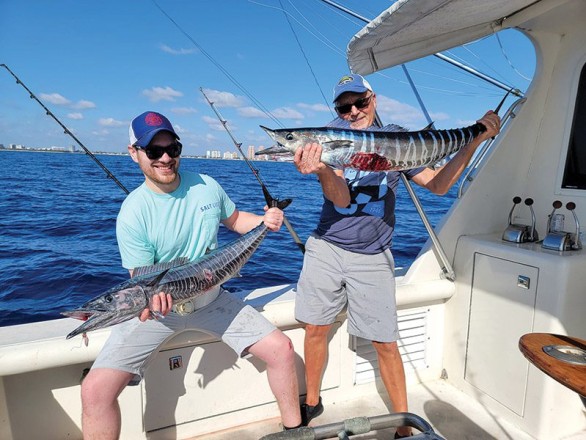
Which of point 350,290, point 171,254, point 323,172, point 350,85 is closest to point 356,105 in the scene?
point 350,85

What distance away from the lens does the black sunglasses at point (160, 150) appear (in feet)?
7.62

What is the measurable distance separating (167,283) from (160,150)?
0.78 metres

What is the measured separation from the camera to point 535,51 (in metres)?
3.28

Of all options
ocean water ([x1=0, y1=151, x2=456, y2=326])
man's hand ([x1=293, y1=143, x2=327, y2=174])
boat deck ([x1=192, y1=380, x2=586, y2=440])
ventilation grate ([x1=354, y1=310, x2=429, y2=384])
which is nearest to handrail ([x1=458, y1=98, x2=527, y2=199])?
ventilation grate ([x1=354, y1=310, x2=429, y2=384])

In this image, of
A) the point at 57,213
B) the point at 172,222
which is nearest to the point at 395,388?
the point at 172,222

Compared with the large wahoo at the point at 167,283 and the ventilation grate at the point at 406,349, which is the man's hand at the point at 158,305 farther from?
the ventilation grate at the point at 406,349

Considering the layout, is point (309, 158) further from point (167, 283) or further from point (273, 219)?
point (167, 283)

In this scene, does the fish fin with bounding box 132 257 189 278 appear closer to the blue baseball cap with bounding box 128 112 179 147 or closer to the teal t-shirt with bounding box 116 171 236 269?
the teal t-shirt with bounding box 116 171 236 269

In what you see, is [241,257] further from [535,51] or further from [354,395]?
[535,51]

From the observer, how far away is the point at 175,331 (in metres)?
2.42

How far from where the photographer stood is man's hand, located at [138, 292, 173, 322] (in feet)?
6.58

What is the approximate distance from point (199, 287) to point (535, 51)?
317 cm

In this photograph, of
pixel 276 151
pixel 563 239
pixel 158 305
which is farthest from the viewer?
pixel 563 239

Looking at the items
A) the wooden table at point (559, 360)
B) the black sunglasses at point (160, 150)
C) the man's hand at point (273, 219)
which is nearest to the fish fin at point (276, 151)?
the man's hand at point (273, 219)
